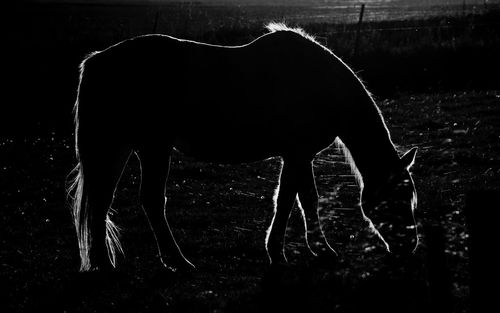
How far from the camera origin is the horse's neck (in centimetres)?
627

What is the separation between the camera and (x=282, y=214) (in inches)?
248

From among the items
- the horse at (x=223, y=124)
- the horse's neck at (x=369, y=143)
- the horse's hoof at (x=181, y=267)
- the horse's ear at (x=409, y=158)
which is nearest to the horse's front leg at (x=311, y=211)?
the horse at (x=223, y=124)

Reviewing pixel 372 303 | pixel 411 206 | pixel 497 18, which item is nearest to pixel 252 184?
pixel 411 206

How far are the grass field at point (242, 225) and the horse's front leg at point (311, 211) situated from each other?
0.50ft

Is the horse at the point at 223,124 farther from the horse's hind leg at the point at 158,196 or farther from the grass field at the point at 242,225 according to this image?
the grass field at the point at 242,225

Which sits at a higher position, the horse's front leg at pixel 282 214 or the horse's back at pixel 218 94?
the horse's back at pixel 218 94

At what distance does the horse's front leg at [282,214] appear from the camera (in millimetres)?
6203

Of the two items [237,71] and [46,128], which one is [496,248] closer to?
[237,71]

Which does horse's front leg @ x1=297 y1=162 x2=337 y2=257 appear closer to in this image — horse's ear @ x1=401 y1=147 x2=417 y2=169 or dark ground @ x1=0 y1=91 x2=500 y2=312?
dark ground @ x1=0 y1=91 x2=500 y2=312

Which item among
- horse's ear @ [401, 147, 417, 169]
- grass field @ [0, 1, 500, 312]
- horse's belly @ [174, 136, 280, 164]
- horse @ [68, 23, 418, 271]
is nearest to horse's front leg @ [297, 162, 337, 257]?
horse @ [68, 23, 418, 271]

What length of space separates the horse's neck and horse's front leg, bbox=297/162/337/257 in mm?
440

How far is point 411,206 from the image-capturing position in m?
6.01

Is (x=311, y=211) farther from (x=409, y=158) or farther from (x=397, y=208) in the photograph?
(x=409, y=158)

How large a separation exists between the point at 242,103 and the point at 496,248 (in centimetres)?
333
